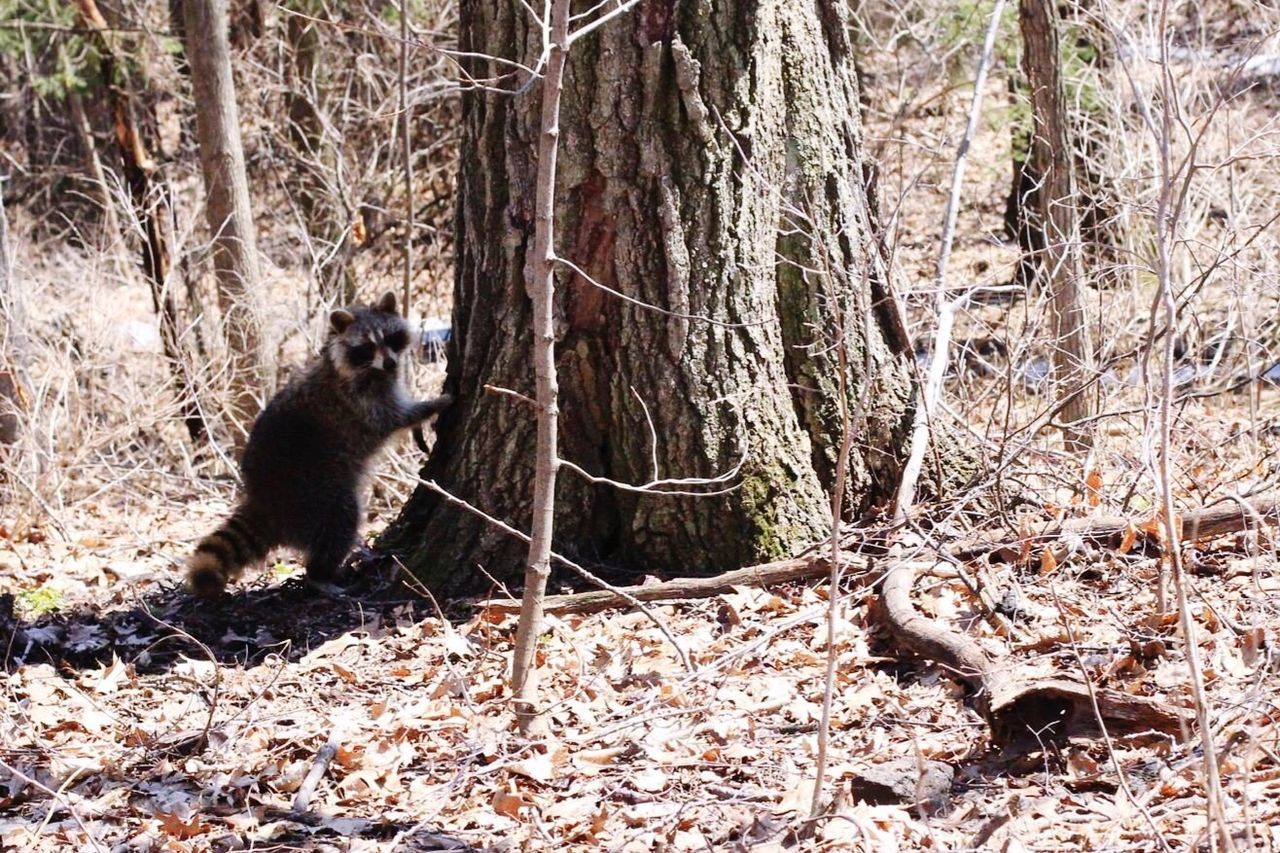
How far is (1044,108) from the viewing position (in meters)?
7.37

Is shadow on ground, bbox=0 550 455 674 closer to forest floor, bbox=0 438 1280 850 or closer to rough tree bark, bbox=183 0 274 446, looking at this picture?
forest floor, bbox=0 438 1280 850

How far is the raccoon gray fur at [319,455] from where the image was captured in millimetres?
6148

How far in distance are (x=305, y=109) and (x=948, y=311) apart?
957 cm

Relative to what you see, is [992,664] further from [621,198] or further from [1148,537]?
[621,198]

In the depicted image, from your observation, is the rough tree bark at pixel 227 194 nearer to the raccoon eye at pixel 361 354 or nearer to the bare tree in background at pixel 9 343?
the bare tree in background at pixel 9 343

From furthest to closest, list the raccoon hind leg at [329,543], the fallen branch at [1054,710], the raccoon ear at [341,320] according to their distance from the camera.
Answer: the raccoon ear at [341,320] < the raccoon hind leg at [329,543] < the fallen branch at [1054,710]

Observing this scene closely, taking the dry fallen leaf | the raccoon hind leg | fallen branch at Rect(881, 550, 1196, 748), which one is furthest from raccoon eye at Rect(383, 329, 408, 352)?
fallen branch at Rect(881, 550, 1196, 748)

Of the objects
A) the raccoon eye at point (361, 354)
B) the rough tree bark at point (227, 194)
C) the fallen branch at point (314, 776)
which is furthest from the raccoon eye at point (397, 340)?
the fallen branch at point (314, 776)

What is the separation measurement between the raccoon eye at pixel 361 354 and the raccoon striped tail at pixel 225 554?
0.95 m

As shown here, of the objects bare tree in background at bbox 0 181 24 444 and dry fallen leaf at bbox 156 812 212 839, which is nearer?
dry fallen leaf at bbox 156 812 212 839

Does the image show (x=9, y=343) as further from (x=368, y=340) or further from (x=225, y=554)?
(x=225, y=554)

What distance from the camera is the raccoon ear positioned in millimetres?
6977

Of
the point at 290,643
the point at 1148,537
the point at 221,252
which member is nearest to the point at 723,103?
the point at 1148,537

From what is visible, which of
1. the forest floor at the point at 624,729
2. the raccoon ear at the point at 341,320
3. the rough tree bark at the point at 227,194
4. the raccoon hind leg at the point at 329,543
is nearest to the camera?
the forest floor at the point at 624,729
